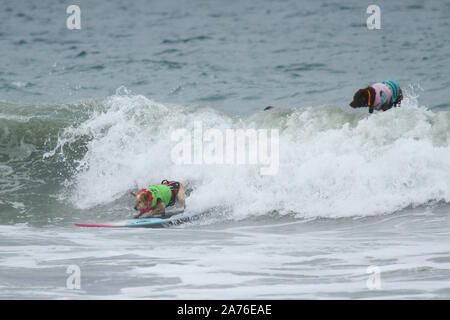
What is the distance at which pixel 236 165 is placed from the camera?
9.70m

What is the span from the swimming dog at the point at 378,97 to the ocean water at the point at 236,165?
8.9 inches

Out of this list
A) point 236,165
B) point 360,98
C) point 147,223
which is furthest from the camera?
point 236,165

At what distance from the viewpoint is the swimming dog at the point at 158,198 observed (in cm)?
812

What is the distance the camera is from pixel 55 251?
258 inches

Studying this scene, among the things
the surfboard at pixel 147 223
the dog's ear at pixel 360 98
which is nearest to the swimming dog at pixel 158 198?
the surfboard at pixel 147 223

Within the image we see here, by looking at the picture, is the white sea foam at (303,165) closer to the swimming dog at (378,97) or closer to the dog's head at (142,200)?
the swimming dog at (378,97)

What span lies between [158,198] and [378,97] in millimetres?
3303

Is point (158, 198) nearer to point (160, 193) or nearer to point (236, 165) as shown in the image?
point (160, 193)

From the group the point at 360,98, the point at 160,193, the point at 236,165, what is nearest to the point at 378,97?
the point at 360,98

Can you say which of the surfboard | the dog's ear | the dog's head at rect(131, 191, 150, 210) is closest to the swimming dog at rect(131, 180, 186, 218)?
the dog's head at rect(131, 191, 150, 210)

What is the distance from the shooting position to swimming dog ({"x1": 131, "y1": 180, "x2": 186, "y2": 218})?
8.12 meters
